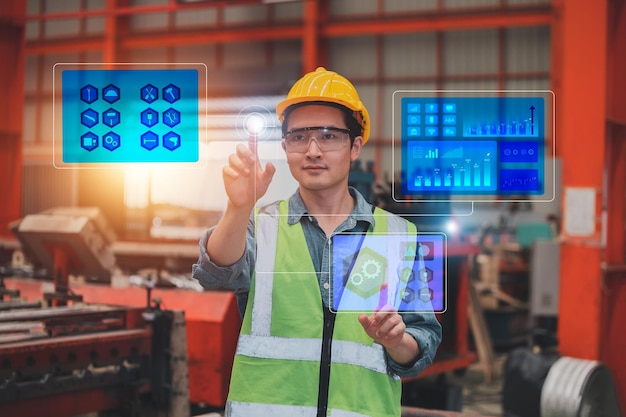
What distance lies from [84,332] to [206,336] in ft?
2.04

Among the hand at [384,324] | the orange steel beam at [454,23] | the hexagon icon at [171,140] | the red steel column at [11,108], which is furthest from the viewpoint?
the orange steel beam at [454,23]

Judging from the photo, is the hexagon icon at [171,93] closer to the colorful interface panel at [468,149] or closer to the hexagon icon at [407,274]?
the colorful interface panel at [468,149]

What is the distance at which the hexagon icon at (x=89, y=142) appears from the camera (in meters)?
1.67

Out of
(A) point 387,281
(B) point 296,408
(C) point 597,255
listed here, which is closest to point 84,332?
(B) point 296,408

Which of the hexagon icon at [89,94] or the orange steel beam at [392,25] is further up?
the orange steel beam at [392,25]

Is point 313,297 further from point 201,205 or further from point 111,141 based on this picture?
point 111,141

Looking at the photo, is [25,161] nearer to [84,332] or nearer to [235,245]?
[84,332]

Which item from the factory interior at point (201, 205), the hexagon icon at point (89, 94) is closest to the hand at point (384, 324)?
the factory interior at point (201, 205)

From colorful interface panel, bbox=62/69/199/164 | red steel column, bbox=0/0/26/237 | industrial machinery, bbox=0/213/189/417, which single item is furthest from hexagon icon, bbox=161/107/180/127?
red steel column, bbox=0/0/26/237

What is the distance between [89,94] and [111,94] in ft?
0.21

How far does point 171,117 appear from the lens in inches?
65.2

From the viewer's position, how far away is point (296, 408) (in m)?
1.65

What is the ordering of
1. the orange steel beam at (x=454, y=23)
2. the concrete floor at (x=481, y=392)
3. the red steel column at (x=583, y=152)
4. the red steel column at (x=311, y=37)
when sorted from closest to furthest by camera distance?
the red steel column at (x=583, y=152)
the concrete floor at (x=481, y=392)
the orange steel beam at (x=454, y=23)
the red steel column at (x=311, y=37)

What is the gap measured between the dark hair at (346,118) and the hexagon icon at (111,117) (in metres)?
0.40
